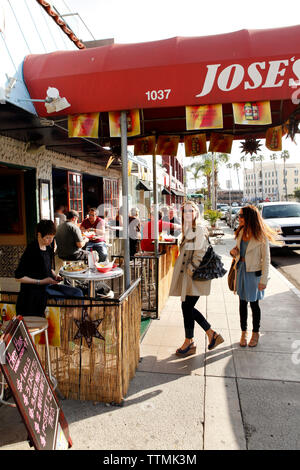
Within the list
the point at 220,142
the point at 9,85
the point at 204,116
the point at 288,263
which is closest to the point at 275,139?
the point at 220,142

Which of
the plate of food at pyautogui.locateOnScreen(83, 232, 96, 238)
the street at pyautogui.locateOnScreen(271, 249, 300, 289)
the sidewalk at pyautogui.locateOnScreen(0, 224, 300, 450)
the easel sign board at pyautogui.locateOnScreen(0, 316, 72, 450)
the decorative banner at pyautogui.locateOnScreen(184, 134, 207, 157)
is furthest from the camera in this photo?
the street at pyautogui.locateOnScreen(271, 249, 300, 289)

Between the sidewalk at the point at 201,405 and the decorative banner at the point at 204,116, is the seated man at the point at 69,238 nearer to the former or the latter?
the sidewalk at the point at 201,405

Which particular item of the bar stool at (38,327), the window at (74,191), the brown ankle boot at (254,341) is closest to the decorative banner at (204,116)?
the bar stool at (38,327)

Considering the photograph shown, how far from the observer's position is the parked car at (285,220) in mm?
12055

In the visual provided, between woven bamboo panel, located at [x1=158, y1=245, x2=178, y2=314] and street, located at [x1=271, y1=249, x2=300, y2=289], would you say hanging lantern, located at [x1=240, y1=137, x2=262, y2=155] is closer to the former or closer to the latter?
woven bamboo panel, located at [x1=158, y1=245, x2=178, y2=314]

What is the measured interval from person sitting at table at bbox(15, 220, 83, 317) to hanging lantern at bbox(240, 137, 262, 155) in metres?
3.95

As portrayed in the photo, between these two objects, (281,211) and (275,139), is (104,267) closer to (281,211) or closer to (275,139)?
(275,139)

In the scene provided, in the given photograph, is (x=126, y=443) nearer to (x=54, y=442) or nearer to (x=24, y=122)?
(x=54, y=442)

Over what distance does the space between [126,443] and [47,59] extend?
4242 millimetres

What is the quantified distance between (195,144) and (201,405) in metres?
4.32

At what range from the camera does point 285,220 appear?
12711 millimetres

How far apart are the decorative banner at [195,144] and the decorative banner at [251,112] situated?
90.4 inches

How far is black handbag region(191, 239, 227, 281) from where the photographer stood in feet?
13.7

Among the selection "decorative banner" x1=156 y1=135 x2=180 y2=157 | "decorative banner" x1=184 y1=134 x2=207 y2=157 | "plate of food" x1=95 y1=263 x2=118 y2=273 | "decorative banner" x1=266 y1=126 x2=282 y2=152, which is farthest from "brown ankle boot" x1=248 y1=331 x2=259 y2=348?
"decorative banner" x1=156 y1=135 x2=180 y2=157
